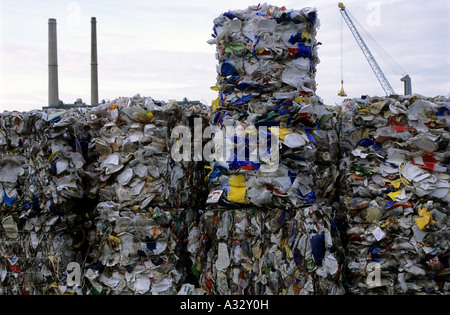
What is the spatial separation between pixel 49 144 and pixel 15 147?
34 centimetres

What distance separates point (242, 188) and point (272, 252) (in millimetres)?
489

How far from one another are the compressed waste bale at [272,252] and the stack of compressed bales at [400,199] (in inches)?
8.4

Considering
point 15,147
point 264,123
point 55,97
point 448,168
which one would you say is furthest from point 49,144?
point 55,97

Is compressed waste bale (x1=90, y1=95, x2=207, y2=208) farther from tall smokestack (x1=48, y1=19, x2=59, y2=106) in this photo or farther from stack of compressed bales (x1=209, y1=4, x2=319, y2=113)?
tall smokestack (x1=48, y1=19, x2=59, y2=106)

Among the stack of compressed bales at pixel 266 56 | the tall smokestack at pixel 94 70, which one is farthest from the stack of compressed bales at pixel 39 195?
the tall smokestack at pixel 94 70

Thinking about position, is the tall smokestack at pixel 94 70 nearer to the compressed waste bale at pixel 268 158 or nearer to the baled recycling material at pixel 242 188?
the baled recycling material at pixel 242 188

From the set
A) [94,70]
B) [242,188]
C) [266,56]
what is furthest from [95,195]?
[94,70]

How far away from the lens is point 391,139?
3459 millimetres

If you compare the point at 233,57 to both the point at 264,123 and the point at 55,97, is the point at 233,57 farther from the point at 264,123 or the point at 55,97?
the point at 55,97

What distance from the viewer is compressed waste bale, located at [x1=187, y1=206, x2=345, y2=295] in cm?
327

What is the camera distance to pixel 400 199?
3.36m

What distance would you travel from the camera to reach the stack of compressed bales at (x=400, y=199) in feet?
10.8

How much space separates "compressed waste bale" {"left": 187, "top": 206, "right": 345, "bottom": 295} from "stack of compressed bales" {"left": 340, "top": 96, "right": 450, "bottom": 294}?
8.4 inches

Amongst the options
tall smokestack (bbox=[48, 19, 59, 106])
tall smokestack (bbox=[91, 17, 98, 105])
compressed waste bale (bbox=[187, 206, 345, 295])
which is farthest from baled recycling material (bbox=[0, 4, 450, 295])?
tall smokestack (bbox=[91, 17, 98, 105])
